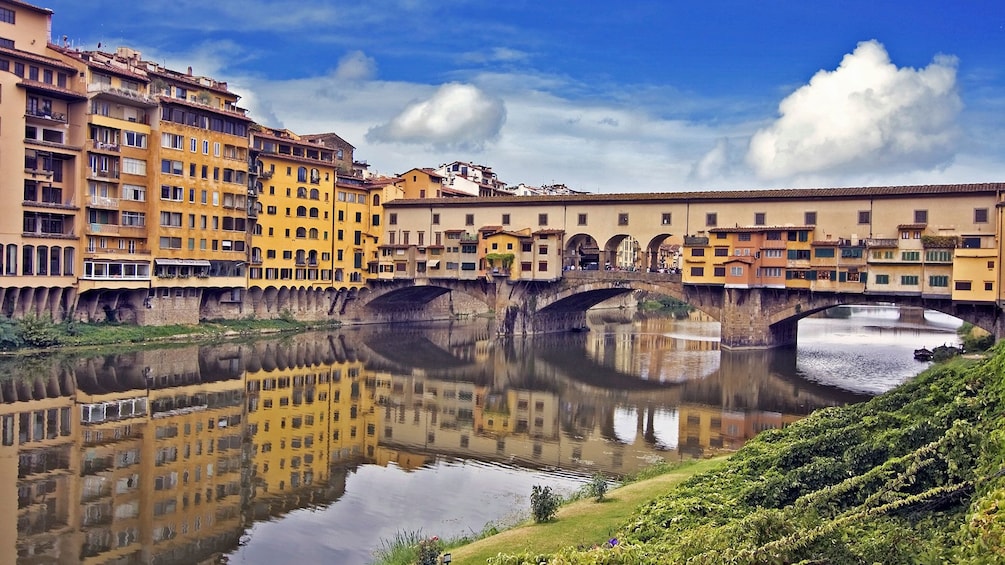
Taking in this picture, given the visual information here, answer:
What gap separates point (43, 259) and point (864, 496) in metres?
44.0

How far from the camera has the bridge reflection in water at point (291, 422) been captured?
1822 centimetres

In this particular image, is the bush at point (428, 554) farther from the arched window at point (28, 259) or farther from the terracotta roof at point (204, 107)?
the terracotta roof at point (204, 107)

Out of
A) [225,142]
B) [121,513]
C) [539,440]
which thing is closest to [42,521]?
[121,513]

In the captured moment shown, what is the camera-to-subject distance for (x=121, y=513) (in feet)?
59.5

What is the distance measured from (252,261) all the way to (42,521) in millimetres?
40630

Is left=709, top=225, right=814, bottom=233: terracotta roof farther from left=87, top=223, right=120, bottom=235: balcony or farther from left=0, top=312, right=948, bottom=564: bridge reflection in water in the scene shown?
left=87, top=223, right=120, bottom=235: balcony

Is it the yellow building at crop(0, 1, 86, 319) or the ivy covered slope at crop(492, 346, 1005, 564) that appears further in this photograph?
the yellow building at crop(0, 1, 86, 319)

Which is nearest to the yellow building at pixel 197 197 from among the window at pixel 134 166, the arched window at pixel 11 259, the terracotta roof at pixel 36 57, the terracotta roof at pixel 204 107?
the terracotta roof at pixel 204 107

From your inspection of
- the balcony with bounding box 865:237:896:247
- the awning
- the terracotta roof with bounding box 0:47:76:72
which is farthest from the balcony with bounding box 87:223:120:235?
the balcony with bounding box 865:237:896:247

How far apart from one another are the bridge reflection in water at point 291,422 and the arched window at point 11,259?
653 centimetres

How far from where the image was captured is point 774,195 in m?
50.1

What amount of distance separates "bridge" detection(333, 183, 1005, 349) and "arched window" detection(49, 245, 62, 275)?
920 inches

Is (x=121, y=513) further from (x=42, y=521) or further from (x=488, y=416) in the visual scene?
(x=488, y=416)

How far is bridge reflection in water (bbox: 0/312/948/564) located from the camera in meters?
18.2
